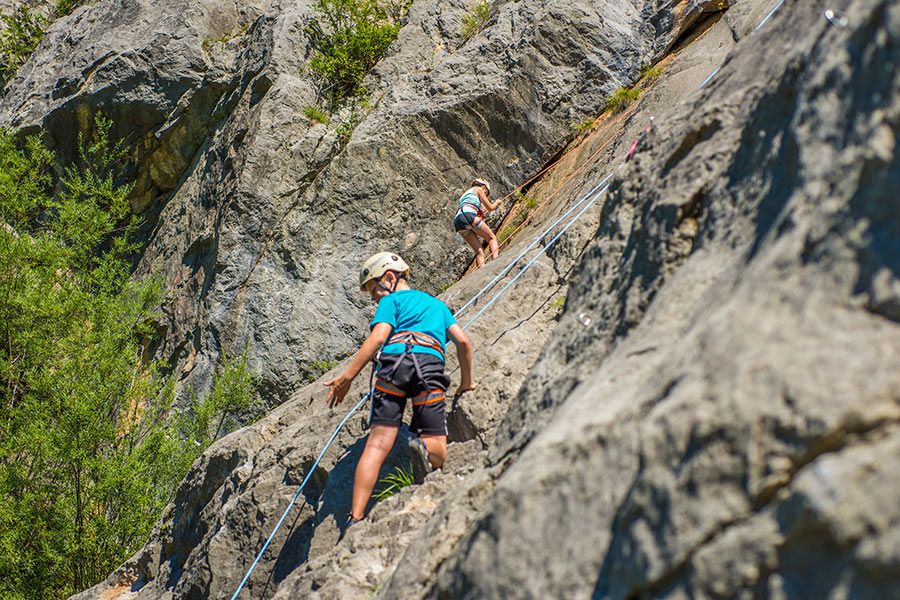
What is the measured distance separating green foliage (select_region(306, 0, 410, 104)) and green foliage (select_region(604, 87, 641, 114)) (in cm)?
412

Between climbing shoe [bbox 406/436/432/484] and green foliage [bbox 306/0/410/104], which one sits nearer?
climbing shoe [bbox 406/436/432/484]

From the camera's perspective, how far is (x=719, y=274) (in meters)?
3.38

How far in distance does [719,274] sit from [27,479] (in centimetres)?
1036

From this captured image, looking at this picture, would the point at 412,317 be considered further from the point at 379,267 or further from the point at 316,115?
the point at 316,115

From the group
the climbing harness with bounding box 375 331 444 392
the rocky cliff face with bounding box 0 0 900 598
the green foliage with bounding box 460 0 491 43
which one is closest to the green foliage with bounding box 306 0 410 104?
the green foliage with bounding box 460 0 491 43

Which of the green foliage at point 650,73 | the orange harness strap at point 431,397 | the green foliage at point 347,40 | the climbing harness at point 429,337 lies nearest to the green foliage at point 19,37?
the green foliage at point 347,40

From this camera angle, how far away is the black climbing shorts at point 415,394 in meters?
5.49

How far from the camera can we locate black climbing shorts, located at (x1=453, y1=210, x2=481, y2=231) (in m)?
10.8

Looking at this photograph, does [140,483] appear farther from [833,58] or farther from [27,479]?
[833,58]

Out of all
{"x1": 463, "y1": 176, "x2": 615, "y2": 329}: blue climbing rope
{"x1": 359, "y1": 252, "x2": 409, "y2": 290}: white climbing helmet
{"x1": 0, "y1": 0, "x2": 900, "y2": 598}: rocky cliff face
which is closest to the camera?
{"x1": 0, "y1": 0, "x2": 900, "y2": 598}: rocky cliff face

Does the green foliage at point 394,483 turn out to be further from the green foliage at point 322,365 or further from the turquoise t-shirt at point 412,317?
the green foliage at point 322,365

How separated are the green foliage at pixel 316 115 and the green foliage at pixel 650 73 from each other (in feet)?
16.0

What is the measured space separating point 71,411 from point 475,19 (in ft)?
28.7

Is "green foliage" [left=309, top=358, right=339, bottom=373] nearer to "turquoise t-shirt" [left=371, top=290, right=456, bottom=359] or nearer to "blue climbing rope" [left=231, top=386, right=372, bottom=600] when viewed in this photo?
"blue climbing rope" [left=231, top=386, right=372, bottom=600]
